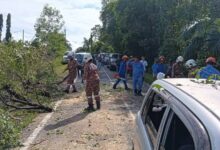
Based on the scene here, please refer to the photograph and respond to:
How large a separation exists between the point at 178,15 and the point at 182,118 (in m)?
24.3

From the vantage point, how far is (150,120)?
443cm

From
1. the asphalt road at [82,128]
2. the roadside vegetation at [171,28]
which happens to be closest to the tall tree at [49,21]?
the roadside vegetation at [171,28]

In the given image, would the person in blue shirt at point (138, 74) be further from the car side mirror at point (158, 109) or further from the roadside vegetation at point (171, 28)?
the car side mirror at point (158, 109)

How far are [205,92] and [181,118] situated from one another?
0.53 meters

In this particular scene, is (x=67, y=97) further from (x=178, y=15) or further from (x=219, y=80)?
(x=219, y=80)

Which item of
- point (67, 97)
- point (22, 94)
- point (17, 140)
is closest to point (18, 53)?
point (22, 94)

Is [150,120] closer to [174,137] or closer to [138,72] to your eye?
[174,137]

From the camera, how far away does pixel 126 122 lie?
38.2 ft

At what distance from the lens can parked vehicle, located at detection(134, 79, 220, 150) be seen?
7.77ft

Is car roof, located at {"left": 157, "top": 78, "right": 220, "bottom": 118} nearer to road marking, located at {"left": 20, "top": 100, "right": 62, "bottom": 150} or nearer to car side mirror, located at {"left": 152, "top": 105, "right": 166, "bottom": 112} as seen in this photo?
car side mirror, located at {"left": 152, "top": 105, "right": 166, "bottom": 112}

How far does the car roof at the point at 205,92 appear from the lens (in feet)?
8.88

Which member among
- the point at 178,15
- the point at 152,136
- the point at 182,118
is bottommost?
the point at 152,136

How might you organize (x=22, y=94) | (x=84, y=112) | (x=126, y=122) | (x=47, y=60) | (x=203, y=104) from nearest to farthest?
1. (x=203, y=104)
2. (x=126, y=122)
3. (x=84, y=112)
4. (x=22, y=94)
5. (x=47, y=60)

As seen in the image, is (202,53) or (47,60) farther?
(47,60)
